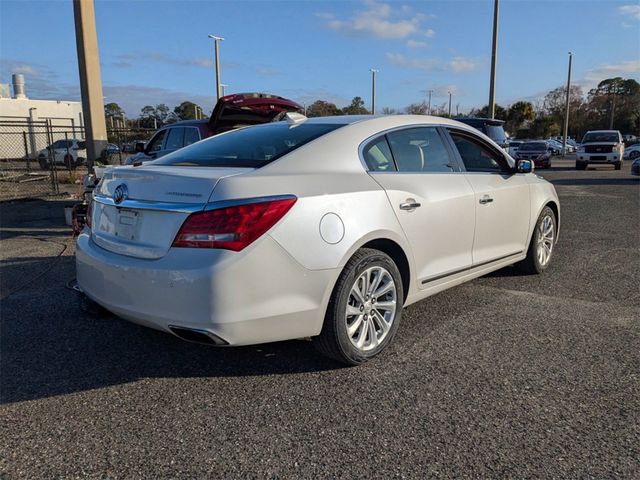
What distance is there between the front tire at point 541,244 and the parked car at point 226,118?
465 cm

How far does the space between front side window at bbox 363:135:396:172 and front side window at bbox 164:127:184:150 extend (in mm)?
6317

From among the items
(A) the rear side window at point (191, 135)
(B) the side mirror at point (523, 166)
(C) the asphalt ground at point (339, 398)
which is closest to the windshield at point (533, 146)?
(A) the rear side window at point (191, 135)

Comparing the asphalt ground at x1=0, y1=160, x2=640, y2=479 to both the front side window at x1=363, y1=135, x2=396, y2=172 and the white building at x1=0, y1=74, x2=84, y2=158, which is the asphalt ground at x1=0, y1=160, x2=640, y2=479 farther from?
the white building at x1=0, y1=74, x2=84, y2=158

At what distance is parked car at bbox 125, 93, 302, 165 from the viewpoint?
8.80m

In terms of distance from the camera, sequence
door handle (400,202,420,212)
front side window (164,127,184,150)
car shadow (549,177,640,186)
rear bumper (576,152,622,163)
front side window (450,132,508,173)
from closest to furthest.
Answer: door handle (400,202,420,212) < front side window (450,132,508,173) < front side window (164,127,184,150) < car shadow (549,177,640,186) < rear bumper (576,152,622,163)

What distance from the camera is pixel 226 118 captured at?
902cm

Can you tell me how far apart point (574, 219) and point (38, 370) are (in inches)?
353

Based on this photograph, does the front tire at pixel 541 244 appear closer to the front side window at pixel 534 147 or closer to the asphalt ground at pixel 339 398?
the asphalt ground at pixel 339 398

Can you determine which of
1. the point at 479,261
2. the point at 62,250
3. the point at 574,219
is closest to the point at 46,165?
the point at 62,250

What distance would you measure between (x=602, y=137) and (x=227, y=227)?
89.6 ft

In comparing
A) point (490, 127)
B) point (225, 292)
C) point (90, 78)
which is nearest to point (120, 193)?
point (225, 292)

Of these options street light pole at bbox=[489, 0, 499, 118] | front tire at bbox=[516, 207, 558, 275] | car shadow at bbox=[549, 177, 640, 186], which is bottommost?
car shadow at bbox=[549, 177, 640, 186]

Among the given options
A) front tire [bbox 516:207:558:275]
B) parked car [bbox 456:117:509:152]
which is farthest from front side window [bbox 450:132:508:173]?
parked car [bbox 456:117:509:152]

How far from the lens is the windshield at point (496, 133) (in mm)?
13391
